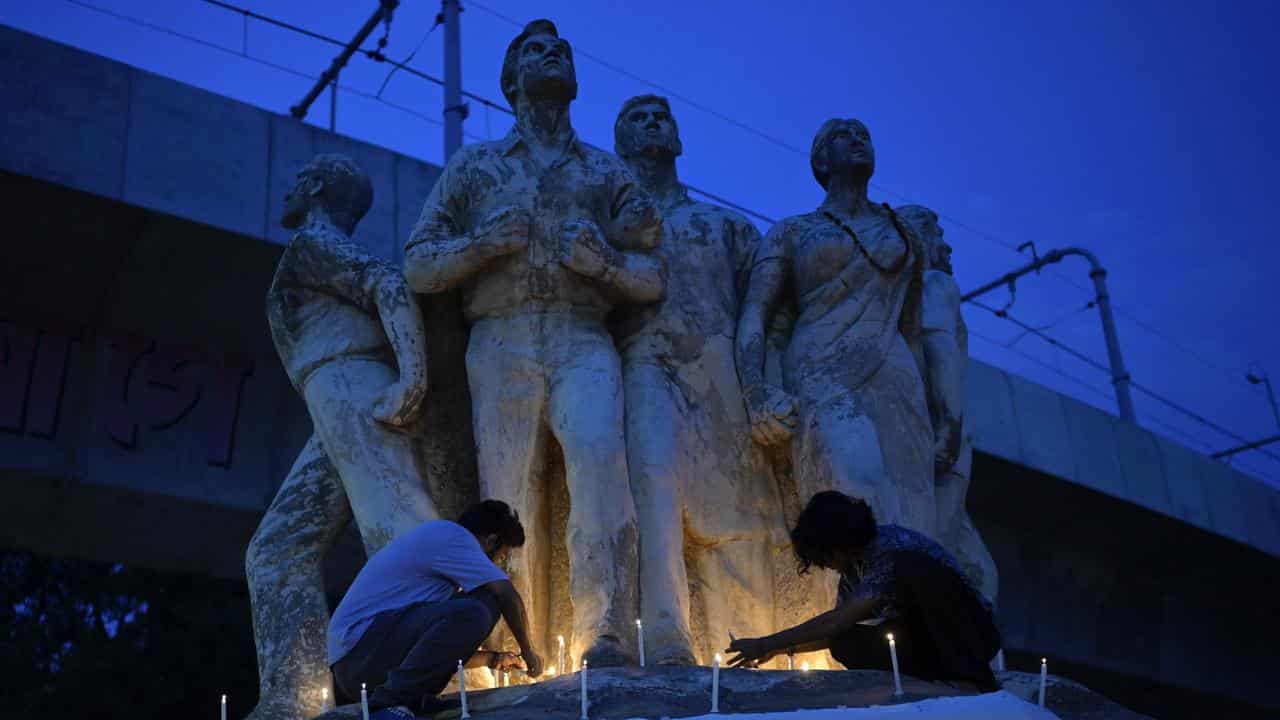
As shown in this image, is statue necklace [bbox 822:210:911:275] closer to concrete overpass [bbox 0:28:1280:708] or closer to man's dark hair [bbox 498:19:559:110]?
man's dark hair [bbox 498:19:559:110]

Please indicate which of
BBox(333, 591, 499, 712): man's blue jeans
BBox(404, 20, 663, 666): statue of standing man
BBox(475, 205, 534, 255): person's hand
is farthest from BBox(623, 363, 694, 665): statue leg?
BBox(333, 591, 499, 712): man's blue jeans

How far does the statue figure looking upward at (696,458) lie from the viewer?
541cm

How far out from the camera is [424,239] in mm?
5723

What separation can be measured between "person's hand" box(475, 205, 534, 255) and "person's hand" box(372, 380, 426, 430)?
60 centimetres

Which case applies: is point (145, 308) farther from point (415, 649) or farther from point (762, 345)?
point (415, 649)

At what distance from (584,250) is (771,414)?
956 mm

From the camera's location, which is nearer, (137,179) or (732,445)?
(732,445)

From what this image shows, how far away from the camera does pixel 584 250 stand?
18.3 feet

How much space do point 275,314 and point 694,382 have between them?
1753 mm

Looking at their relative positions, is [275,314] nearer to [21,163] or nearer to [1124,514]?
[21,163]

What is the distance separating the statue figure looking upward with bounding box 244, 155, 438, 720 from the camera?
564 cm

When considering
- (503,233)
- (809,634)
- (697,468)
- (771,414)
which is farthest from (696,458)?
(809,634)

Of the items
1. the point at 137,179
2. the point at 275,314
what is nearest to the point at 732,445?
the point at 275,314

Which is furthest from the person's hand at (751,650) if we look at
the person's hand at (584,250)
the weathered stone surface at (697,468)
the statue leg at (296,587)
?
the statue leg at (296,587)
